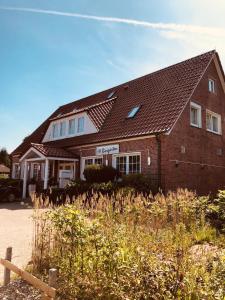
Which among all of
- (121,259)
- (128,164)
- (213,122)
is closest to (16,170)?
(128,164)

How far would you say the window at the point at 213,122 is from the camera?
19.9 m

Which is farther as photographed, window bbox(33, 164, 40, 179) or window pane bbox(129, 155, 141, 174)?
window bbox(33, 164, 40, 179)

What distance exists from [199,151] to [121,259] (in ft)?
49.3

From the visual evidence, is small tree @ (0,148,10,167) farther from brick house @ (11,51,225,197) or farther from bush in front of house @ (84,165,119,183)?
bush in front of house @ (84,165,119,183)

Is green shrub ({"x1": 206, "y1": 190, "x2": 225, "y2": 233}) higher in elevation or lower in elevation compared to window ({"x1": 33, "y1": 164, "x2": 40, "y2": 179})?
lower

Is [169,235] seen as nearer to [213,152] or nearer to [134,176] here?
[134,176]

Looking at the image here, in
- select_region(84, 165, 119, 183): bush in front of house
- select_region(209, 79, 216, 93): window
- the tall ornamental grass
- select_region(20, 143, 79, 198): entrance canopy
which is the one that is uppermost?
select_region(209, 79, 216, 93): window

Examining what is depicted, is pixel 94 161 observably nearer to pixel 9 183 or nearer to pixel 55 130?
pixel 9 183

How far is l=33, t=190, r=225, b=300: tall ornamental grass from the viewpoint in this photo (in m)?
3.48

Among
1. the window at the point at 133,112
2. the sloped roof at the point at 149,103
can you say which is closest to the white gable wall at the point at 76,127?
the sloped roof at the point at 149,103

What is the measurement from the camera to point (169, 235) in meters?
6.34

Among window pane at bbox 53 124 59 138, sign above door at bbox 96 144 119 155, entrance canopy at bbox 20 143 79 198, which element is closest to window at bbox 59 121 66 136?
window pane at bbox 53 124 59 138

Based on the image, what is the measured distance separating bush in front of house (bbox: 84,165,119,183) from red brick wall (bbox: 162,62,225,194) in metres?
3.24

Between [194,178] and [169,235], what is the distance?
37.7ft
